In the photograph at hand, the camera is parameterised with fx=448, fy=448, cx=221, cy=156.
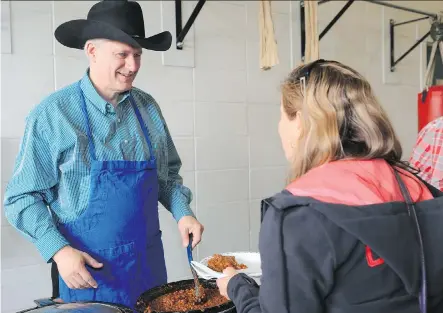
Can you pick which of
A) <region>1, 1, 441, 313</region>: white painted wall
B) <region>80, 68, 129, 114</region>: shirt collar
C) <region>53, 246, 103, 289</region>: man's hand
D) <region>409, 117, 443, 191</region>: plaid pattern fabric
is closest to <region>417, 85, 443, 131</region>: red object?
<region>409, 117, 443, 191</region>: plaid pattern fabric

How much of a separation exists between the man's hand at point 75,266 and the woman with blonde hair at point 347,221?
564 millimetres

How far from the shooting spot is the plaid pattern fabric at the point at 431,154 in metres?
1.90

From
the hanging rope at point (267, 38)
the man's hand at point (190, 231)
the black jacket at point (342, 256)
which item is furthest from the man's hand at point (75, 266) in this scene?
the hanging rope at point (267, 38)

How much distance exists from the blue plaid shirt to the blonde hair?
2.64ft

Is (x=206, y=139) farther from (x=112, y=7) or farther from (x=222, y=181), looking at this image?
(x=112, y=7)

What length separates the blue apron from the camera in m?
1.50

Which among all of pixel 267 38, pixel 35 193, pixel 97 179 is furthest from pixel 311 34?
pixel 35 193

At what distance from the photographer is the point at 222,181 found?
2.58 metres

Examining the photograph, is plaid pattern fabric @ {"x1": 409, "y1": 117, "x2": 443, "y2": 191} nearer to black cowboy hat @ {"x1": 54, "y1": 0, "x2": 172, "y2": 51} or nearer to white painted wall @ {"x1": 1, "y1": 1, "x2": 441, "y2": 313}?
white painted wall @ {"x1": 1, "y1": 1, "x2": 441, "y2": 313}

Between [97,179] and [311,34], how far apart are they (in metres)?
1.56

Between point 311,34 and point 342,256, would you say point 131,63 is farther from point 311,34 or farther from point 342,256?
point 311,34

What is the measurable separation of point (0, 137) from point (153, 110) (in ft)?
2.31

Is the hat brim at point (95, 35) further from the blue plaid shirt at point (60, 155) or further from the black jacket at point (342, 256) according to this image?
the black jacket at point (342, 256)

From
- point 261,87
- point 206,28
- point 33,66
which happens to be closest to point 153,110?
point 33,66
